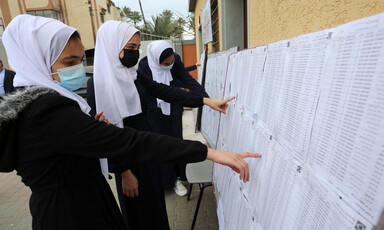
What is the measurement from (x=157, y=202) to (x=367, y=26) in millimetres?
1887

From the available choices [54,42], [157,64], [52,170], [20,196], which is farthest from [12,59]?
[20,196]

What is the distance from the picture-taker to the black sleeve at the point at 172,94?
2125 mm

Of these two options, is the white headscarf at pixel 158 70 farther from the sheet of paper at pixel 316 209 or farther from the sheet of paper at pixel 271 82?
the sheet of paper at pixel 316 209

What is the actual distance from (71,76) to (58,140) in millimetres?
456

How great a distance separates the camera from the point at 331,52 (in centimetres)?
66

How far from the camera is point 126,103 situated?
1874mm

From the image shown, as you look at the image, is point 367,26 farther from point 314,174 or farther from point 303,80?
point 314,174

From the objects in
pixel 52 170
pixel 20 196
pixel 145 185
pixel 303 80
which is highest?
pixel 303 80

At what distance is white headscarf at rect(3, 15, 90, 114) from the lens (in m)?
1.15

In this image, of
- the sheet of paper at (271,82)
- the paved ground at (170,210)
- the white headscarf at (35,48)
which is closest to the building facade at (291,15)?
the sheet of paper at (271,82)

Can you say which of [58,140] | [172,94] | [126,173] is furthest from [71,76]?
[172,94]

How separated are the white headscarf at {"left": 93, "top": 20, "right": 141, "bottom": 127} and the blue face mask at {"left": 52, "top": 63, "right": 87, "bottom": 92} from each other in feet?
1.45

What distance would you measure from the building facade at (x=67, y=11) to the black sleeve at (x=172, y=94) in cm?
2018

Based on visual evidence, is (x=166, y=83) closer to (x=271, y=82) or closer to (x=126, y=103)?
(x=126, y=103)
